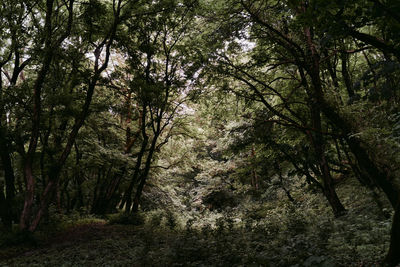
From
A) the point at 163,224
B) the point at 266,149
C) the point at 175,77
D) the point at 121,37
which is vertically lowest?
the point at 163,224

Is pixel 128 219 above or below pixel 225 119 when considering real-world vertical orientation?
below

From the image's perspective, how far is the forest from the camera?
4859 millimetres

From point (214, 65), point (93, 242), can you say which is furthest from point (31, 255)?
point (214, 65)

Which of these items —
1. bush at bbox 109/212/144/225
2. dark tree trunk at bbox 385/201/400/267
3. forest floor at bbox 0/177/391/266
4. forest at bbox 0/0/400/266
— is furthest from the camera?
bush at bbox 109/212/144/225

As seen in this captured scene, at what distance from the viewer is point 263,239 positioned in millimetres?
6594

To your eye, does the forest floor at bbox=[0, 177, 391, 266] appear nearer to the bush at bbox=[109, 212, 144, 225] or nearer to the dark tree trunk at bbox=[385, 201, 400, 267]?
the dark tree trunk at bbox=[385, 201, 400, 267]

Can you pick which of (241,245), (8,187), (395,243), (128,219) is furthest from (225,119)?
(8,187)

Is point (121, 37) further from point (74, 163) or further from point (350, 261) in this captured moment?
point (350, 261)

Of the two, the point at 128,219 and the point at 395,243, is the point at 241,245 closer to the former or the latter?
the point at 395,243

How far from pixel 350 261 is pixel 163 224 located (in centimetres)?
1020

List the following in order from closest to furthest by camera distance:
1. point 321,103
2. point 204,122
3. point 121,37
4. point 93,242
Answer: point 321,103 → point 93,242 → point 121,37 → point 204,122

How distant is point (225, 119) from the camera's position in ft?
37.7

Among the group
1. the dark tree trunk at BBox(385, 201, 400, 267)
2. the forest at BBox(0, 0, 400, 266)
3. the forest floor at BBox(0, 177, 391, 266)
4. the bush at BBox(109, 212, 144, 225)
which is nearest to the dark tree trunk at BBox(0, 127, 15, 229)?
the forest at BBox(0, 0, 400, 266)

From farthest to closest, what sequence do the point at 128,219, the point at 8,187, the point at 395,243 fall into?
Result: the point at 128,219, the point at 8,187, the point at 395,243
